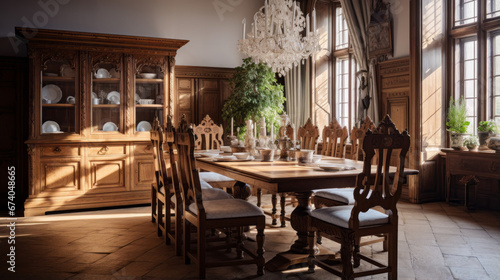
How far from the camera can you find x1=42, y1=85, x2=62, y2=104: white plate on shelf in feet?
17.3

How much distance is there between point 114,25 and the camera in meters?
6.27

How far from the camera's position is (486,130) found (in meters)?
4.80

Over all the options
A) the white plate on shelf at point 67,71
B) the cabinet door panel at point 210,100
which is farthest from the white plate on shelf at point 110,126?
the cabinet door panel at point 210,100

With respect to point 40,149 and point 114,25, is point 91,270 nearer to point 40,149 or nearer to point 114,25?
point 40,149

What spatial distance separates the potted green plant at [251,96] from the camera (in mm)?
6312

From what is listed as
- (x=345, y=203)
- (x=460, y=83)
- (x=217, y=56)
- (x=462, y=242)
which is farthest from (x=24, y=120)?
(x=460, y=83)

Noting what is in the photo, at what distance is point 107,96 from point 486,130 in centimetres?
471

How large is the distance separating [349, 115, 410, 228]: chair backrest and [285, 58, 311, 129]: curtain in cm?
452

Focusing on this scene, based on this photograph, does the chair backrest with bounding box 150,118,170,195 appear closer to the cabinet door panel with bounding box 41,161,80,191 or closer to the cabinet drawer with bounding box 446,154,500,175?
the cabinet door panel with bounding box 41,161,80,191

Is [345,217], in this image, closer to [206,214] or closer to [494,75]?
[206,214]

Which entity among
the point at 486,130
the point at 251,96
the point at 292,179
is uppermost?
the point at 251,96

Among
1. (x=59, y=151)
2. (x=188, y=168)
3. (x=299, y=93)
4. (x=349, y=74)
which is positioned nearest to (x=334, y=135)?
(x=188, y=168)

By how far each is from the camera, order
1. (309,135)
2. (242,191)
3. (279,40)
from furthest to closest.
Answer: (309,135), (242,191), (279,40)

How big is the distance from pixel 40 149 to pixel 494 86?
18.3 feet
